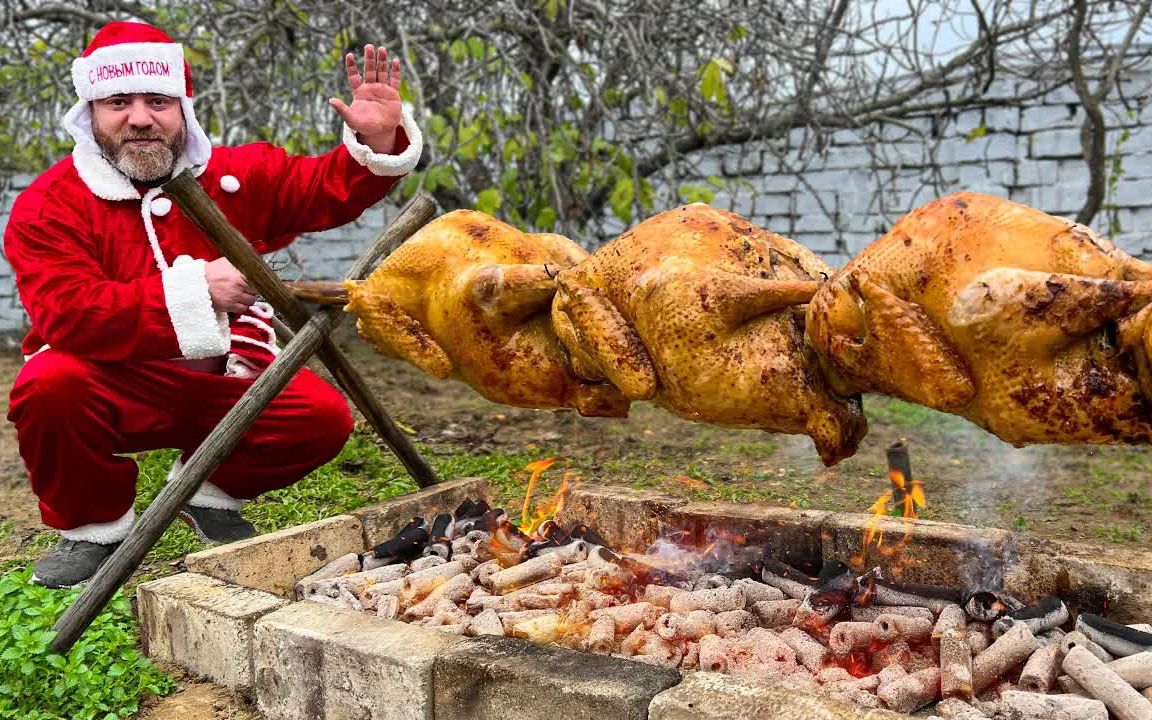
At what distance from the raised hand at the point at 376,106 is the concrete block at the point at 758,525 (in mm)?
1917

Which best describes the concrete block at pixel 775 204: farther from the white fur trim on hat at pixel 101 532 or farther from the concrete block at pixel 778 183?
the white fur trim on hat at pixel 101 532

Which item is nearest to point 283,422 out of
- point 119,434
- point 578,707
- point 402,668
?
point 119,434

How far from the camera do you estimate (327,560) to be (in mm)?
3648

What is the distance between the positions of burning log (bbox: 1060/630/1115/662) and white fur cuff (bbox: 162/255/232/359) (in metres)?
2.93

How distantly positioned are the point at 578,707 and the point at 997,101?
675cm

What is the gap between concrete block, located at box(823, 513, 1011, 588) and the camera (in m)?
3.01

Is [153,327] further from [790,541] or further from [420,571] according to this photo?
[790,541]

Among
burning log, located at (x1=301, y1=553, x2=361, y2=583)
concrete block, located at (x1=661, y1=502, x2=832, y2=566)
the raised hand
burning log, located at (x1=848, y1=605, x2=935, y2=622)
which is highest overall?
the raised hand

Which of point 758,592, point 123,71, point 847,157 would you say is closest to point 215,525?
point 123,71

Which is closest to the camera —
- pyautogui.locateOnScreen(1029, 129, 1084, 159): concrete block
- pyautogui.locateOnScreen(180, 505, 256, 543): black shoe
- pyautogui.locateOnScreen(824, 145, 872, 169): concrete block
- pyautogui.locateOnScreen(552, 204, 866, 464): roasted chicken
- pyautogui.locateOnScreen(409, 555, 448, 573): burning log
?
pyautogui.locateOnScreen(552, 204, 866, 464): roasted chicken

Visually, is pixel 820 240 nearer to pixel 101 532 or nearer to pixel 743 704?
pixel 101 532

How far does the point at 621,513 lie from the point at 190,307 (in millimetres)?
1787

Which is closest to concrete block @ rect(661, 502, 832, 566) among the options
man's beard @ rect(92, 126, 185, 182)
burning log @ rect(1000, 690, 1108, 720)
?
burning log @ rect(1000, 690, 1108, 720)

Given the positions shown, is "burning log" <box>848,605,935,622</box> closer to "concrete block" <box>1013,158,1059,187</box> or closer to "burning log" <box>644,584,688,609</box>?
"burning log" <box>644,584,688,609</box>
